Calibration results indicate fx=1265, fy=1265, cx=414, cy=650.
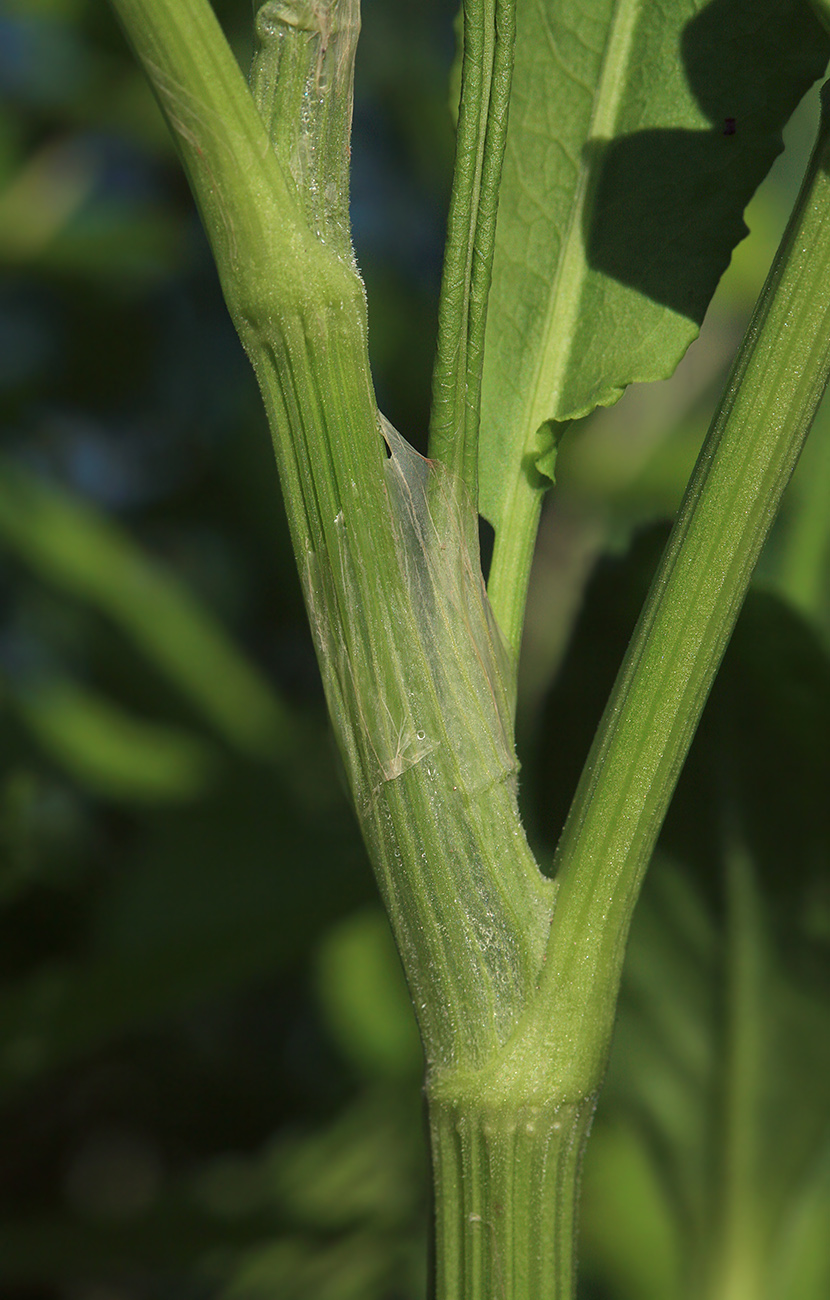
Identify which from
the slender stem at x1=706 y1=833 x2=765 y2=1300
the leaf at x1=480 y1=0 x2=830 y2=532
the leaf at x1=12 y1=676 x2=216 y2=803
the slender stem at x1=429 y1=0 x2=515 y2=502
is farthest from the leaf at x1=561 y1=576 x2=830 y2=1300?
the leaf at x1=12 y1=676 x2=216 y2=803

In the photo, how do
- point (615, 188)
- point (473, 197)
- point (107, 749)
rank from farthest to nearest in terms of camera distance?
point (107, 749), point (615, 188), point (473, 197)

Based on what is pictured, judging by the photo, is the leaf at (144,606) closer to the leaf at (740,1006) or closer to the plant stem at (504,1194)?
the leaf at (740,1006)

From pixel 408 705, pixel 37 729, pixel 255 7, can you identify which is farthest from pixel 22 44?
pixel 408 705

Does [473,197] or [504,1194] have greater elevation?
[473,197]

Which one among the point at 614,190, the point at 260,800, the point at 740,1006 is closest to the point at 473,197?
the point at 614,190

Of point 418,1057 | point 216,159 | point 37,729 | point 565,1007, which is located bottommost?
point 418,1057

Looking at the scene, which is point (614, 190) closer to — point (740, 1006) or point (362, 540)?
point (362, 540)

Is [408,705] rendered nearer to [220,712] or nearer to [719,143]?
[719,143]
